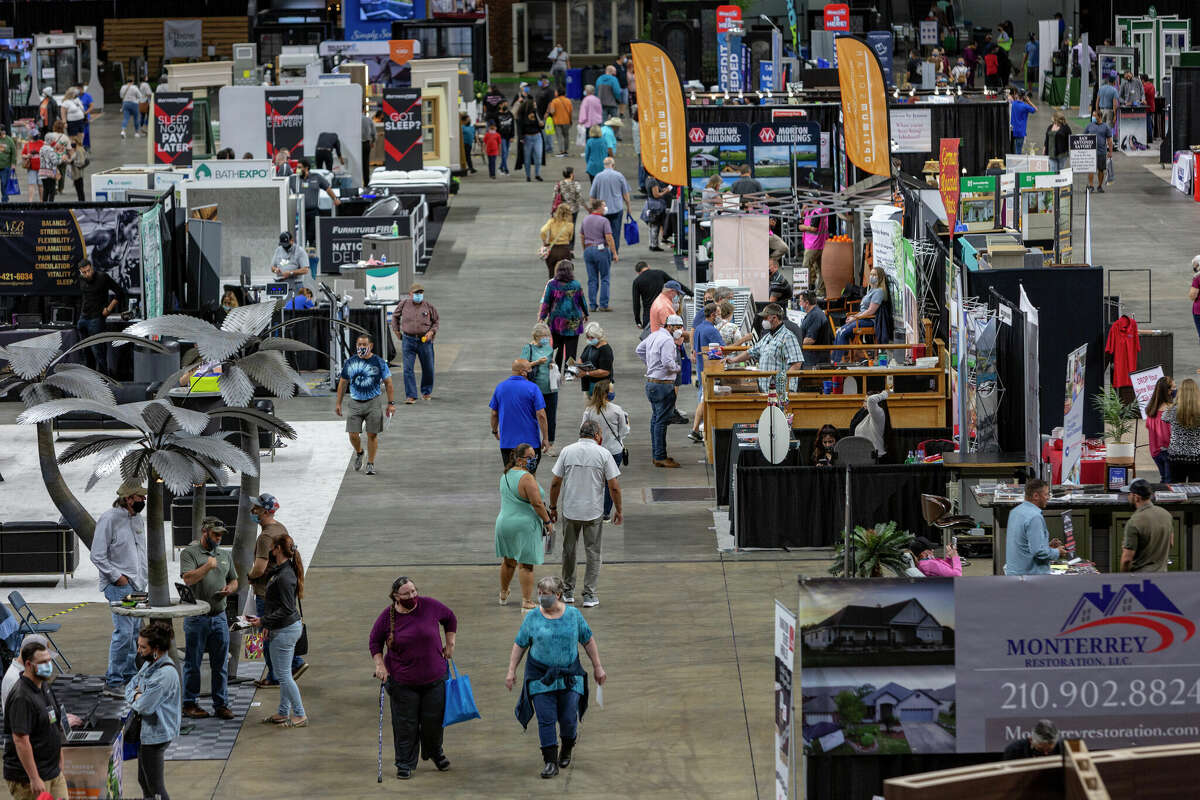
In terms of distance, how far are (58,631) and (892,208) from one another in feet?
41.5

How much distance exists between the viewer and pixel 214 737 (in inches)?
479

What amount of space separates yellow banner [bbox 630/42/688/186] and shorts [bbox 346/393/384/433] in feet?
34.5

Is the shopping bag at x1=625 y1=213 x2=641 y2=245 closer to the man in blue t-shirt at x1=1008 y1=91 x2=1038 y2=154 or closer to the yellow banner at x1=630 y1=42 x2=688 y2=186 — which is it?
the yellow banner at x1=630 y1=42 x2=688 y2=186

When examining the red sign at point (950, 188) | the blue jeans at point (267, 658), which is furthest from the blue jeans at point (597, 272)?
the blue jeans at point (267, 658)

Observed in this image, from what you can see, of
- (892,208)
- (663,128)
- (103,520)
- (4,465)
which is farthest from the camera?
(663,128)

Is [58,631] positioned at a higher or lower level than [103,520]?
lower

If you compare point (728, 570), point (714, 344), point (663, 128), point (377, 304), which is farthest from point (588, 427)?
point (663, 128)

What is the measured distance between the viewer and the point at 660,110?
2784 centimetres

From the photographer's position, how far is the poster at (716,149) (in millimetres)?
29875

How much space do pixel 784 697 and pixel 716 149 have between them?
2094 cm

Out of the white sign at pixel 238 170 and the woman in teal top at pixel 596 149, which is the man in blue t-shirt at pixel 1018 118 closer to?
the woman in teal top at pixel 596 149

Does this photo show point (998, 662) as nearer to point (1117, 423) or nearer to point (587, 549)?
point (587, 549)

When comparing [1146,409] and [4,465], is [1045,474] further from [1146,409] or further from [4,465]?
[4,465]

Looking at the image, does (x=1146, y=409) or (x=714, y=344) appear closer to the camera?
(x=1146, y=409)
